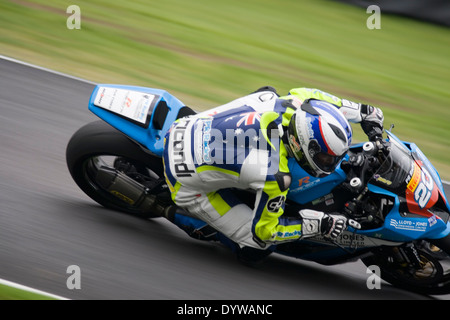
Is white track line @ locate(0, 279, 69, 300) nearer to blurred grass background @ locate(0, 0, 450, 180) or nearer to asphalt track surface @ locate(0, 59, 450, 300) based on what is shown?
asphalt track surface @ locate(0, 59, 450, 300)

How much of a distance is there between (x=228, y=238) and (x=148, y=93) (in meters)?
1.35

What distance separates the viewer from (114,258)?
192 inches

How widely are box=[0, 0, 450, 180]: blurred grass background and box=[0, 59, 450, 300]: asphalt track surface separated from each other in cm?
304

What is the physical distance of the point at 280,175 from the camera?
4.38 m

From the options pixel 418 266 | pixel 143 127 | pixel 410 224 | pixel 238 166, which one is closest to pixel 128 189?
pixel 143 127

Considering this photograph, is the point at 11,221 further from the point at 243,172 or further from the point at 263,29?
the point at 263,29

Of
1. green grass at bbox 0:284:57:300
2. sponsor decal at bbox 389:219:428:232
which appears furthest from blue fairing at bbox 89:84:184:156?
sponsor decal at bbox 389:219:428:232

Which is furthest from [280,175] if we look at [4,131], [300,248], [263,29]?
[263,29]

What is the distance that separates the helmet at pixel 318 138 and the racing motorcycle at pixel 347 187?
0.80 feet

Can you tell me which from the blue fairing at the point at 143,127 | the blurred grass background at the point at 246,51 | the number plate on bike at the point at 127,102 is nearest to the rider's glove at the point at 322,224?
the blue fairing at the point at 143,127

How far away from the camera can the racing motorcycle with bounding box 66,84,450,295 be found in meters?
4.50

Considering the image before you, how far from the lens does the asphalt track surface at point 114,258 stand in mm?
4559

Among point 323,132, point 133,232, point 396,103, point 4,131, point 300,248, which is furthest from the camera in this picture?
point 396,103
